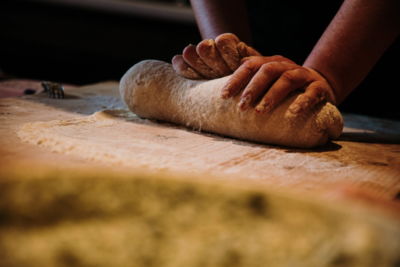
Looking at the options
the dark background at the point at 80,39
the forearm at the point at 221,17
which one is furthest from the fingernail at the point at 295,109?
the dark background at the point at 80,39

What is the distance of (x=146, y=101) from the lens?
51.3 inches

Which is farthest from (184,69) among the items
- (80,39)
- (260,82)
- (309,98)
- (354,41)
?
(80,39)

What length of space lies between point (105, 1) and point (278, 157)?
9.18 feet

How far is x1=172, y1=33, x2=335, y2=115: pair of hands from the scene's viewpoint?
3.55ft

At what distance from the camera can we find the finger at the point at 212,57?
3.80ft

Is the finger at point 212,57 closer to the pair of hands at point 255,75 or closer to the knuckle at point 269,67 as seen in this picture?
the pair of hands at point 255,75

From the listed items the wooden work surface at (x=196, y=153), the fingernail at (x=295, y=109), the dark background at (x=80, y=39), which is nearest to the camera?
the wooden work surface at (x=196, y=153)

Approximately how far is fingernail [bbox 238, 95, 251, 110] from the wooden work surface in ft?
0.35

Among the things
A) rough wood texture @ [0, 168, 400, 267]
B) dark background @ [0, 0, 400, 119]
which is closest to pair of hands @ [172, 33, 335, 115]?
rough wood texture @ [0, 168, 400, 267]

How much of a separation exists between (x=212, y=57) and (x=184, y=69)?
122mm

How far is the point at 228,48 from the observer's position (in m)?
1.16

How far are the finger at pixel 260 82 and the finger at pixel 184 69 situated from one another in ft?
0.78

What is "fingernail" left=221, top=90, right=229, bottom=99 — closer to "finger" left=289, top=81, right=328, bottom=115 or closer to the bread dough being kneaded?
the bread dough being kneaded

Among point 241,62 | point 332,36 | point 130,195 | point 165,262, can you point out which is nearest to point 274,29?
point 332,36
